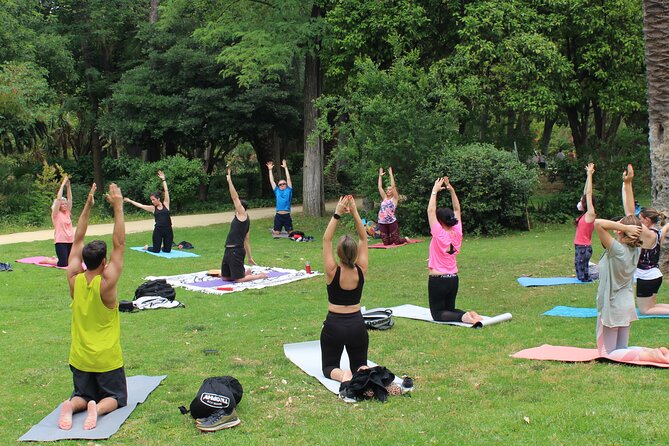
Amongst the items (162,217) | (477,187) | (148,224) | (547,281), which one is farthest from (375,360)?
(148,224)

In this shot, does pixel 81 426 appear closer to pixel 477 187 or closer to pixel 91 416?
pixel 91 416

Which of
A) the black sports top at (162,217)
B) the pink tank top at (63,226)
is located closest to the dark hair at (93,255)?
the pink tank top at (63,226)

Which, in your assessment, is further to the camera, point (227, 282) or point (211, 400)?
point (227, 282)

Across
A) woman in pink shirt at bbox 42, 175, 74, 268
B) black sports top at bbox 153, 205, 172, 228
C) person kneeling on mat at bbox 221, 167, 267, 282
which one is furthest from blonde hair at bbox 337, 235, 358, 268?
black sports top at bbox 153, 205, 172, 228

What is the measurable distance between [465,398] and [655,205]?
321 inches

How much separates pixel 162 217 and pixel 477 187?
9.21m

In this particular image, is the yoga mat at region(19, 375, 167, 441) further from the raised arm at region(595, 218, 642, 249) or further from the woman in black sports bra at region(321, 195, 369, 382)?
the raised arm at region(595, 218, 642, 249)

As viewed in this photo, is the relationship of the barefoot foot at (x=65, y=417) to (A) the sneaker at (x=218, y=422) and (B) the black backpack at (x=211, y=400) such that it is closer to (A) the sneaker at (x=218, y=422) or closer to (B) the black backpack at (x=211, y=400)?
(B) the black backpack at (x=211, y=400)

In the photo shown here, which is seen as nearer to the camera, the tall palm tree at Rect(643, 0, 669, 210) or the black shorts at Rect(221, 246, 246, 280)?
the tall palm tree at Rect(643, 0, 669, 210)

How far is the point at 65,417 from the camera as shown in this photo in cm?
633

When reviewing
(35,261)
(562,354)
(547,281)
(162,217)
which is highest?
(162,217)

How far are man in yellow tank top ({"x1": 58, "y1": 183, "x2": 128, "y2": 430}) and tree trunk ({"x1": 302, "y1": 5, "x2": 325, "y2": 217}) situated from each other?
2010 centimetres

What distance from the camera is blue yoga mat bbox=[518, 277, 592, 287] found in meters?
13.4

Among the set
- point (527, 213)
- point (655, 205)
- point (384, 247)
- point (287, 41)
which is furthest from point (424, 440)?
point (287, 41)
